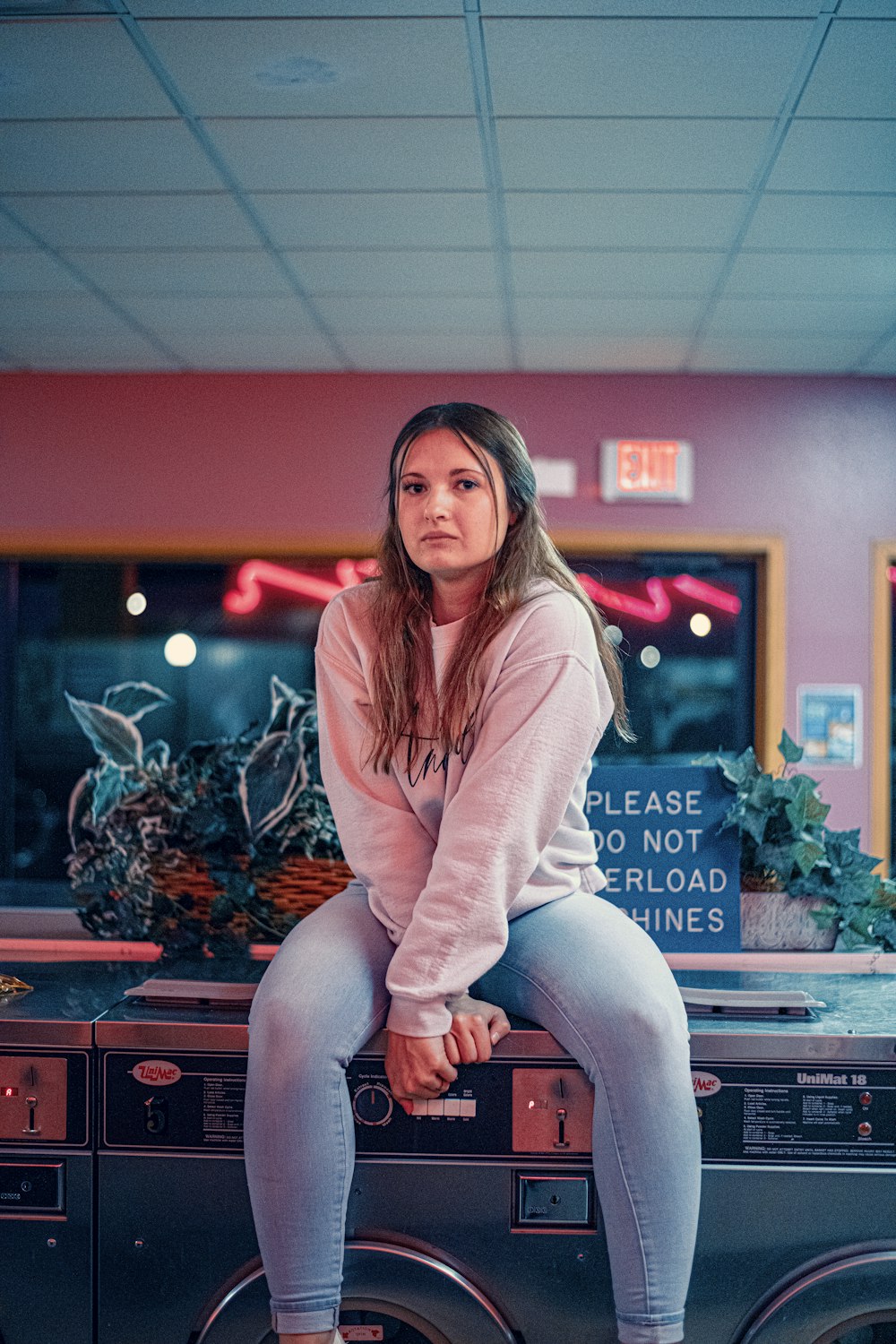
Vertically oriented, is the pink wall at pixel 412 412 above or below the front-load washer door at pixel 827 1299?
above

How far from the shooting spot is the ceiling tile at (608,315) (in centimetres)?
379

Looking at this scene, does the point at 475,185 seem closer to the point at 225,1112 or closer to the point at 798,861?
the point at 798,861

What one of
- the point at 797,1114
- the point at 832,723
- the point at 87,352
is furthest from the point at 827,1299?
the point at 87,352

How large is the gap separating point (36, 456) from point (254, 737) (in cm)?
339

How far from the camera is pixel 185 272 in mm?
3582

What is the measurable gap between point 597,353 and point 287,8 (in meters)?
2.39

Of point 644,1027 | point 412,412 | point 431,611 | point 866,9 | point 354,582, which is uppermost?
point 866,9

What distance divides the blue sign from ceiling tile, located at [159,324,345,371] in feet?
9.90

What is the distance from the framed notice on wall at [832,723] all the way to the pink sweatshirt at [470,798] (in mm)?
3318

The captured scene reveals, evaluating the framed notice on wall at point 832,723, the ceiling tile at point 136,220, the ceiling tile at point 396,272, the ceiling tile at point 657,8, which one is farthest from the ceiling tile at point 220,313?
the framed notice on wall at point 832,723

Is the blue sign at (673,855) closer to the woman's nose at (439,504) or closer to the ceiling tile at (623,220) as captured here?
the woman's nose at (439,504)

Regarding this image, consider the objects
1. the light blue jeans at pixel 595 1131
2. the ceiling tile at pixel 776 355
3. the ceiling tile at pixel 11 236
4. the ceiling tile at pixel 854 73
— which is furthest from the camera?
the ceiling tile at pixel 776 355

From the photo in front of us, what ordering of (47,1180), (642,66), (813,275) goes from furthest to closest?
(813,275)
(642,66)
(47,1180)

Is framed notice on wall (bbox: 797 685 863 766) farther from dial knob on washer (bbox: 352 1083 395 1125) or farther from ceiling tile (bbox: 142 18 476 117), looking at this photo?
dial knob on washer (bbox: 352 1083 395 1125)
